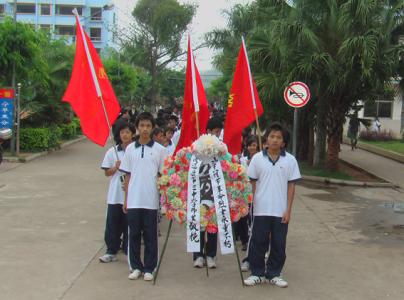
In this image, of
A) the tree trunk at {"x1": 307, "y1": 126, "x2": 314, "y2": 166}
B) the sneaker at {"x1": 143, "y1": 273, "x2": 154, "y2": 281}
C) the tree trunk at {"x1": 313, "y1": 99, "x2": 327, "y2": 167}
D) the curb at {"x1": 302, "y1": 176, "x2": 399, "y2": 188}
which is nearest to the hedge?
the tree trunk at {"x1": 307, "y1": 126, "x2": 314, "y2": 166}

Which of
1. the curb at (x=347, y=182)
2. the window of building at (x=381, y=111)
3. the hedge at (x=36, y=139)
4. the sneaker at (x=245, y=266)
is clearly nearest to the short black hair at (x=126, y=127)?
the sneaker at (x=245, y=266)

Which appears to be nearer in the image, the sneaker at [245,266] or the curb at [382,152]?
the sneaker at [245,266]

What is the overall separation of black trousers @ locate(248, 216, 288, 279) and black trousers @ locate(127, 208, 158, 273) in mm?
983

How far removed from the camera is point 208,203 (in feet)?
18.4

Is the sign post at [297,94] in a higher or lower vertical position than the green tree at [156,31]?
lower

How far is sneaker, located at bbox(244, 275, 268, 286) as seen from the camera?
5551mm

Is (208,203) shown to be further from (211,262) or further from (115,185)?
(115,185)

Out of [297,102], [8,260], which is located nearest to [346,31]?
[297,102]

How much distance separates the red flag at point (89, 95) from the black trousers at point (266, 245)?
1852 millimetres

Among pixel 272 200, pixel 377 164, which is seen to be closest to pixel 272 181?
pixel 272 200

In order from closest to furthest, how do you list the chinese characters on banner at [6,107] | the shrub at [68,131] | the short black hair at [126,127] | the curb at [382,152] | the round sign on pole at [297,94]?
the short black hair at [126,127] < the round sign on pole at [297,94] < the chinese characters on banner at [6,107] < the curb at [382,152] < the shrub at [68,131]

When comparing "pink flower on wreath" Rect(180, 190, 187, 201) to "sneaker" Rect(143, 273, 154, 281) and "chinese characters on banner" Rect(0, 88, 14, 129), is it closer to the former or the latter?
"sneaker" Rect(143, 273, 154, 281)

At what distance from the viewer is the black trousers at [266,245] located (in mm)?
5531

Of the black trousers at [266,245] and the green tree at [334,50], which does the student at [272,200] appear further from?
the green tree at [334,50]
